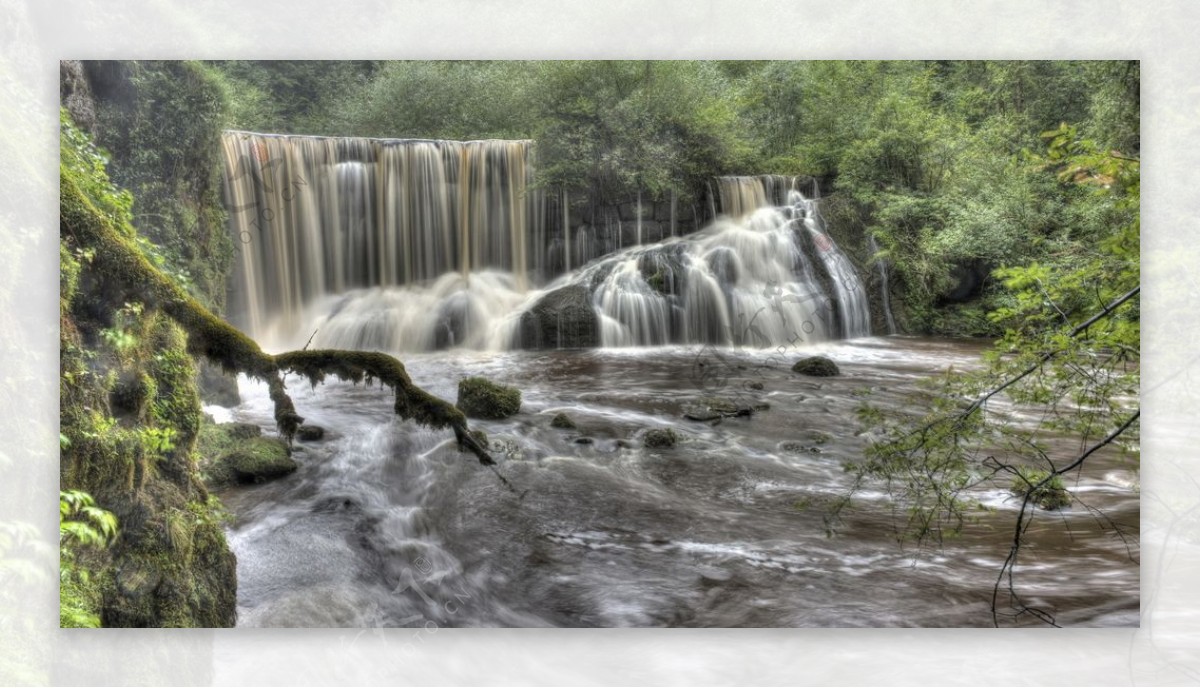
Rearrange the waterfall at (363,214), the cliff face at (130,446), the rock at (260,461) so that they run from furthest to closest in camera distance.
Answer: the waterfall at (363,214) < the rock at (260,461) < the cliff face at (130,446)

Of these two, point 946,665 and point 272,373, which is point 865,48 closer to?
point 946,665

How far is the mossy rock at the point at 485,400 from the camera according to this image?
10.5 feet

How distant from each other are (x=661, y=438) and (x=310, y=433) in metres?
1.49

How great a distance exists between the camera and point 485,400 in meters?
3.20

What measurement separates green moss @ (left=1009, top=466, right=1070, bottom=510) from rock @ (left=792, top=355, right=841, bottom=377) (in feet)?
2.68

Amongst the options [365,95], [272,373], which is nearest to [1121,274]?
[365,95]

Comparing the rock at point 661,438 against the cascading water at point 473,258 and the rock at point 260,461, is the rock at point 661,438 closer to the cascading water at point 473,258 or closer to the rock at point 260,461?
the cascading water at point 473,258

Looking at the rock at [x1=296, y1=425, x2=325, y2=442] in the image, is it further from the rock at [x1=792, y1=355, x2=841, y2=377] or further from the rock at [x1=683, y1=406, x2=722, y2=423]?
the rock at [x1=792, y1=355, x2=841, y2=377]

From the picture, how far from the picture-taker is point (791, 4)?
10.7 feet

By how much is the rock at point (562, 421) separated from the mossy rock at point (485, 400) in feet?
0.53

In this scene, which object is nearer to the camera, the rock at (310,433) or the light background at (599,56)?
the light background at (599,56)

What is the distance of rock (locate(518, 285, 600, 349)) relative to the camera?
10.8 ft

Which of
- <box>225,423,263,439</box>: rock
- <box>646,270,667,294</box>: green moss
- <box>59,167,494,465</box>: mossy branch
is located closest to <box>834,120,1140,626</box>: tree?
<box>646,270,667,294</box>: green moss

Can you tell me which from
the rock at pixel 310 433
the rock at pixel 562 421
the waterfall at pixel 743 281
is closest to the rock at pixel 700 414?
the waterfall at pixel 743 281
